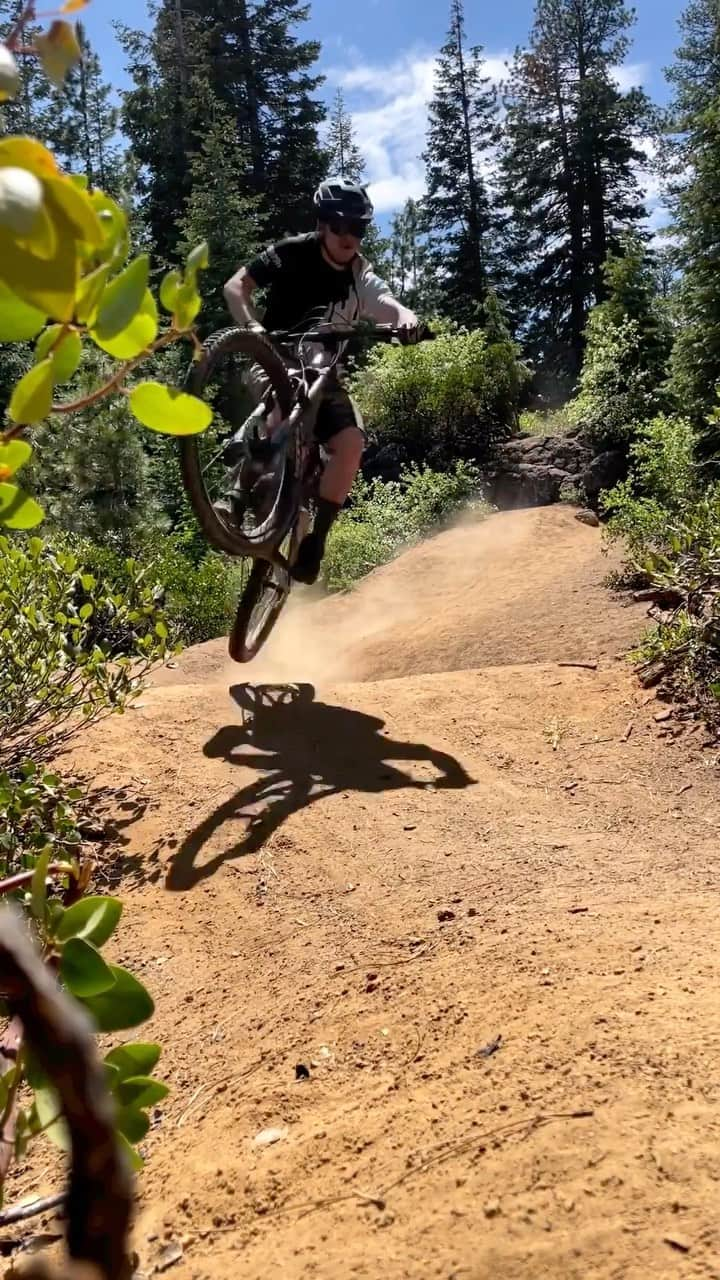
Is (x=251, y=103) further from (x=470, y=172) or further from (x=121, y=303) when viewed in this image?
(x=121, y=303)

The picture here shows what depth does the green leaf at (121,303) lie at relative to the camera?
53cm

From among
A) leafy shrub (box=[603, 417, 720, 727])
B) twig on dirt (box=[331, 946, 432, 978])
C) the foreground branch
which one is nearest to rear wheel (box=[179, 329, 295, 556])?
A: leafy shrub (box=[603, 417, 720, 727])

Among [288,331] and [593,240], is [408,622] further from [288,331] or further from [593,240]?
[593,240]

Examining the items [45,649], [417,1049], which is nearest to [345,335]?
[45,649]

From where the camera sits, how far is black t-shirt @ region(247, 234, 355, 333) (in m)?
4.57

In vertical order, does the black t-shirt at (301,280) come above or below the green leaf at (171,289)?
above

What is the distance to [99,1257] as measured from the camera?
289mm

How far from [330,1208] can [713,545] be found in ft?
11.4

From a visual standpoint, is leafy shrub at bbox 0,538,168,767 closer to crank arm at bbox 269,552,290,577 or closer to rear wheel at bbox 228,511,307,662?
crank arm at bbox 269,552,290,577

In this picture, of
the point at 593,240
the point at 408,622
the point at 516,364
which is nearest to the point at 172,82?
the point at 593,240

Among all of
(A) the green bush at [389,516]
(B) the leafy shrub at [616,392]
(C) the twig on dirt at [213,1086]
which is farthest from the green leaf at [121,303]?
(B) the leafy shrub at [616,392]

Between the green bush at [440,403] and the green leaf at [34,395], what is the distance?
15.4 m

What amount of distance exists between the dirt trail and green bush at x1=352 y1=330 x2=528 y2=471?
1201cm

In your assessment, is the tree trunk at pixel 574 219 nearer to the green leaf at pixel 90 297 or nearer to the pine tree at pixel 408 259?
the pine tree at pixel 408 259
